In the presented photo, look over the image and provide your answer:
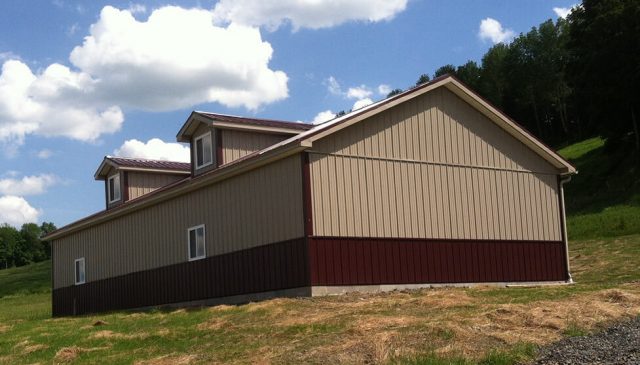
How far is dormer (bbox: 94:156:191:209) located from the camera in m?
31.6

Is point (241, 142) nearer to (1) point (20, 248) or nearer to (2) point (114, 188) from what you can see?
(2) point (114, 188)

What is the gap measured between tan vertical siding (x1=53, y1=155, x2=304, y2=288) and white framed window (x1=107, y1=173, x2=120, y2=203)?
1.55 meters

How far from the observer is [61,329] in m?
19.8

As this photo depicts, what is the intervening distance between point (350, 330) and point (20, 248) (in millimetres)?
150572

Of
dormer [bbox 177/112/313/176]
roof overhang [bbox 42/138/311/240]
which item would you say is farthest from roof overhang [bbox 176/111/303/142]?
roof overhang [bbox 42/138/311/240]

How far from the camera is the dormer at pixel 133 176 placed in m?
31.6

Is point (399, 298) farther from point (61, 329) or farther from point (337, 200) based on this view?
point (61, 329)

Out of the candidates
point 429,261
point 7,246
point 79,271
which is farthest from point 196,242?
point 7,246

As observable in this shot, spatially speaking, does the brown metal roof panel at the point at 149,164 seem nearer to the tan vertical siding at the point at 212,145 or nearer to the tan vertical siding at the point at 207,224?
the tan vertical siding at the point at 207,224

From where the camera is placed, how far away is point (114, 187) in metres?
32.6

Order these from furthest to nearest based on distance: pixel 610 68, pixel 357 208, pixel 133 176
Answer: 1. pixel 610 68
2. pixel 133 176
3. pixel 357 208

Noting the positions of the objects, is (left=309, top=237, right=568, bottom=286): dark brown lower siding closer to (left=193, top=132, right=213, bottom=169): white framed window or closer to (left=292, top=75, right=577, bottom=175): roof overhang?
(left=292, top=75, right=577, bottom=175): roof overhang

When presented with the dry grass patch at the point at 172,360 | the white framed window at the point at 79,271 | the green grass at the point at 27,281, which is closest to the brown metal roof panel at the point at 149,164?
the white framed window at the point at 79,271

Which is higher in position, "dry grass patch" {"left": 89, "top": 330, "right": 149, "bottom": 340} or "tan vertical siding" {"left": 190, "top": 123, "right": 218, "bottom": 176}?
"tan vertical siding" {"left": 190, "top": 123, "right": 218, "bottom": 176}
